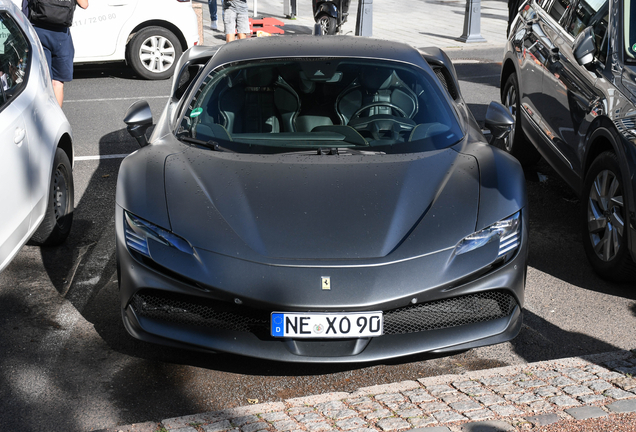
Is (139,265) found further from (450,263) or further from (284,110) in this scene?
(284,110)

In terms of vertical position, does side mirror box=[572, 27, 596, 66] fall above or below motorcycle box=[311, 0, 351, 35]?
above

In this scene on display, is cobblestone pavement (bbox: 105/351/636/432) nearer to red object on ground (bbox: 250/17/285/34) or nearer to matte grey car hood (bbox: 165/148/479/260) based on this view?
matte grey car hood (bbox: 165/148/479/260)

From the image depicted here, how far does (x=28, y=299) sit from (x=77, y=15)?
21.9 ft

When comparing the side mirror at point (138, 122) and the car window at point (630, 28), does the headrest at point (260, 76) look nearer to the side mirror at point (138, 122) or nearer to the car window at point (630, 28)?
the side mirror at point (138, 122)

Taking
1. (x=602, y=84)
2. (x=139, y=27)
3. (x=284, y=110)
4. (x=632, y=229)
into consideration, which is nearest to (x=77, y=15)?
(x=139, y=27)

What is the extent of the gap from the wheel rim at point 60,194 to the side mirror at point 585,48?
3.52 metres

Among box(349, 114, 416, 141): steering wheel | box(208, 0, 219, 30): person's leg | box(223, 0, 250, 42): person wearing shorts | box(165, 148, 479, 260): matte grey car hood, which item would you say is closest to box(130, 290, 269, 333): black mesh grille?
box(165, 148, 479, 260): matte grey car hood

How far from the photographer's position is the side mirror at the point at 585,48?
4723 mm

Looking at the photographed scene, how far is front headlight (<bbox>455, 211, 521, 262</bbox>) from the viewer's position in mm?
3279

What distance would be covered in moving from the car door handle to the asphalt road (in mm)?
908

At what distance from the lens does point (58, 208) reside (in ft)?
16.3

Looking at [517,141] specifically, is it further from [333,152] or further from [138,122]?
[138,122]

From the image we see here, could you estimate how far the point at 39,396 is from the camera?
10.8ft

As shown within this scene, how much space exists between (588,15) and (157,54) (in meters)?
6.81
